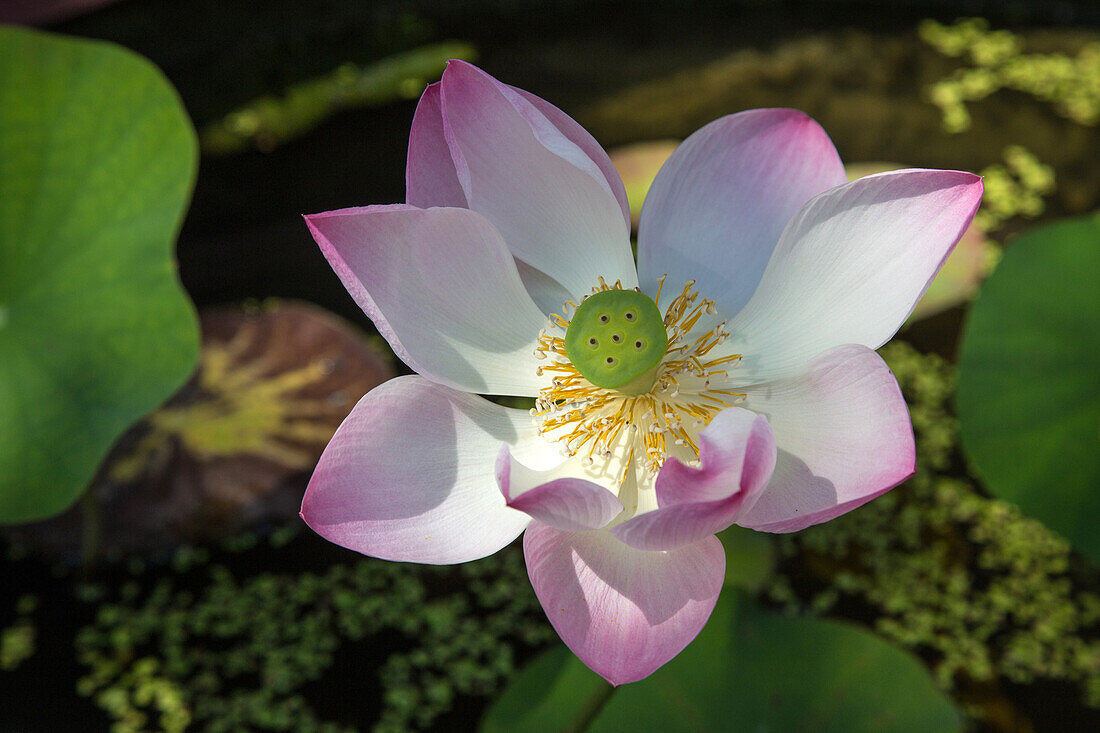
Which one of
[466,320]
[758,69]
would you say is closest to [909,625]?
[466,320]

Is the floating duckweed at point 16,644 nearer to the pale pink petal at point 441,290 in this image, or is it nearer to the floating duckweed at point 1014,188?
the pale pink petal at point 441,290

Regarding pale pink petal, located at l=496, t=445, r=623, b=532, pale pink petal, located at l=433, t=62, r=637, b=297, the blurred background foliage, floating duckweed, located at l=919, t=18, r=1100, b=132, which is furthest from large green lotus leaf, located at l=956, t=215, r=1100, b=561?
floating duckweed, located at l=919, t=18, r=1100, b=132

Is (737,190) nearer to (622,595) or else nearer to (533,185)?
(533,185)

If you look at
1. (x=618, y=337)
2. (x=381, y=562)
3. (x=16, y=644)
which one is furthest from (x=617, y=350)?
(x=16, y=644)

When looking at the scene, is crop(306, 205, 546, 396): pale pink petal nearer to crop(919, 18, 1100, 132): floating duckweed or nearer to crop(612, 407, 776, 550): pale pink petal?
crop(612, 407, 776, 550): pale pink petal

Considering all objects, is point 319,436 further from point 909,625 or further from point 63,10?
point 63,10

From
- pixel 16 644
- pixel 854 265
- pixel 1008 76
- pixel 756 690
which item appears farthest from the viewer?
pixel 1008 76

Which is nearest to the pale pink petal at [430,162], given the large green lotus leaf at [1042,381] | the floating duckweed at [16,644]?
the large green lotus leaf at [1042,381]
